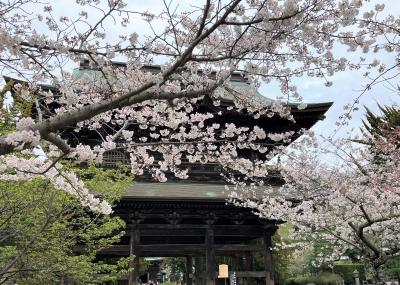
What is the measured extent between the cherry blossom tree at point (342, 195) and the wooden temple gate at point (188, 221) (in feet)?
2.46

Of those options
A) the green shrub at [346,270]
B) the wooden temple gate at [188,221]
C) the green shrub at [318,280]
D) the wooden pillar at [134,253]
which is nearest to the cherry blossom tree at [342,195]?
the wooden temple gate at [188,221]

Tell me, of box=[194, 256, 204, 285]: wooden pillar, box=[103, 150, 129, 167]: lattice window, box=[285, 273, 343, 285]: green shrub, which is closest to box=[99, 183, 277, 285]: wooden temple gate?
box=[103, 150, 129, 167]: lattice window

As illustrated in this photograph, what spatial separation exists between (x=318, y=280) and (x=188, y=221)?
16.5m

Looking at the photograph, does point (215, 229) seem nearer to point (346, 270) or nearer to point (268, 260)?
point (268, 260)

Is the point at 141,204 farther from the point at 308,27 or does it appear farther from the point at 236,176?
the point at 308,27

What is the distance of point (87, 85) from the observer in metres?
4.57

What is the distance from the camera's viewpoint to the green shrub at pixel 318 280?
2522cm

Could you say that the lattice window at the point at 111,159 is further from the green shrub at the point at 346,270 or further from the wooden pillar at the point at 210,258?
the green shrub at the point at 346,270

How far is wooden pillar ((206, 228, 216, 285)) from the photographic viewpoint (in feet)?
36.9

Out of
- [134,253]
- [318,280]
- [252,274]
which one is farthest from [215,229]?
[318,280]

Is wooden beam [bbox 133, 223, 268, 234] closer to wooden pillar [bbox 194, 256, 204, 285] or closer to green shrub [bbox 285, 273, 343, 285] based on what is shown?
wooden pillar [bbox 194, 256, 204, 285]

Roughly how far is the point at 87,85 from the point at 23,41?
1.17 m

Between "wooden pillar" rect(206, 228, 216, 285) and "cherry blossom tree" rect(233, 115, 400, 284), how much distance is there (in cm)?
136

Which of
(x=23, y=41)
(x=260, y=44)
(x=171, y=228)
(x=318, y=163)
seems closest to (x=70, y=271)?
(x=171, y=228)
